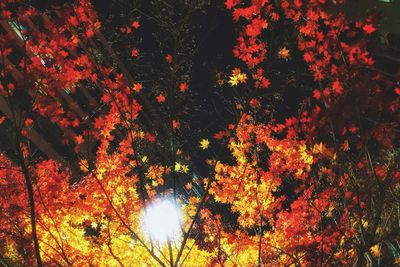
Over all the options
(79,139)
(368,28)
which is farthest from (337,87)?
(79,139)

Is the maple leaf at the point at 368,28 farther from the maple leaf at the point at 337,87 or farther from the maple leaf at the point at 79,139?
the maple leaf at the point at 79,139

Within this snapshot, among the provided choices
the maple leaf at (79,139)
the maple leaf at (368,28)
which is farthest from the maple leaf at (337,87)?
the maple leaf at (79,139)

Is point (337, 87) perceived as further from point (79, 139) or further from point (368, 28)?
point (79, 139)

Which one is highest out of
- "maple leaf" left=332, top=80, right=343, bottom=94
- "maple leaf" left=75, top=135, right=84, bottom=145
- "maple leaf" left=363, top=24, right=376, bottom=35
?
"maple leaf" left=75, top=135, right=84, bottom=145

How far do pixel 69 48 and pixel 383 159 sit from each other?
970 inches

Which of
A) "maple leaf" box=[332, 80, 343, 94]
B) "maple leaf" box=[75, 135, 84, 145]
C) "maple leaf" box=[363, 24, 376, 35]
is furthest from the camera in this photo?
"maple leaf" box=[75, 135, 84, 145]

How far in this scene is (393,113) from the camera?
15711 millimetres

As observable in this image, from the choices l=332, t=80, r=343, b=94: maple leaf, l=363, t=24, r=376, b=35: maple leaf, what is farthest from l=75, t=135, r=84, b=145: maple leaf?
l=332, t=80, r=343, b=94: maple leaf

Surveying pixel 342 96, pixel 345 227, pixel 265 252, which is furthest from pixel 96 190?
pixel 342 96

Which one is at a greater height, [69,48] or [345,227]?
[69,48]

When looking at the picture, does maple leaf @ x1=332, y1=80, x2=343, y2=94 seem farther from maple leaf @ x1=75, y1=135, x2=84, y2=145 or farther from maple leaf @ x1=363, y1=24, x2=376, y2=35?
maple leaf @ x1=75, y1=135, x2=84, y2=145

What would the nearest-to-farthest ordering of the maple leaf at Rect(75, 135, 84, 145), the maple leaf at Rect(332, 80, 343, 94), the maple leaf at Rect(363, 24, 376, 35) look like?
the maple leaf at Rect(332, 80, 343, 94), the maple leaf at Rect(363, 24, 376, 35), the maple leaf at Rect(75, 135, 84, 145)

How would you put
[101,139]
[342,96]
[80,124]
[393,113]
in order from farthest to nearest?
[101,139]
[80,124]
[393,113]
[342,96]

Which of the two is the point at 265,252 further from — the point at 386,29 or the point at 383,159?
the point at 386,29
